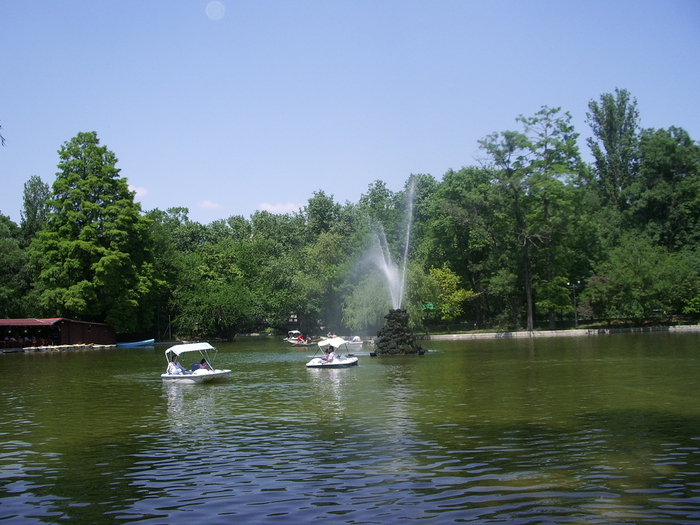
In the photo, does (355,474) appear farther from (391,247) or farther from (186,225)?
(186,225)

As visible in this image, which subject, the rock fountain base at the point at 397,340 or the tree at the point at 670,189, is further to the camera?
the tree at the point at 670,189

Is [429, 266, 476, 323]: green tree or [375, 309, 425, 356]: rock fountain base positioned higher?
[429, 266, 476, 323]: green tree

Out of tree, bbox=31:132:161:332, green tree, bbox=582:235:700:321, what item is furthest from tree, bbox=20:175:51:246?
green tree, bbox=582:235:700:321

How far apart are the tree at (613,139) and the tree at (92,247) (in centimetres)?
6642

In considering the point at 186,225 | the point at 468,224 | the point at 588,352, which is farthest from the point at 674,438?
the point at 186,225

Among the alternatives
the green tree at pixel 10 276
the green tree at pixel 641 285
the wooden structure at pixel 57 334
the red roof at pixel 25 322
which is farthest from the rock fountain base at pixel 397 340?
the green tree at pixel 10 276

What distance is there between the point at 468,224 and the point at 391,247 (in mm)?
17463

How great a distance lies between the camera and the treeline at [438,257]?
67000 mm

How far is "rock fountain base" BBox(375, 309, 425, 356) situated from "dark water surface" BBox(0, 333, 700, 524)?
624 inches

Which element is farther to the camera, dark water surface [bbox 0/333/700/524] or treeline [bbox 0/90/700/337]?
treeline [bbox 0/90/700/337]

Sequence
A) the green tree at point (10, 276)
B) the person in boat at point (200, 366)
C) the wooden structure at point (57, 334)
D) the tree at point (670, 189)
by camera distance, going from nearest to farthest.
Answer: the person in boat at point (200, 366) < the wooden structure at point (57, 334) < the green tree at point (10, 276) < the tree at point (670, 189)

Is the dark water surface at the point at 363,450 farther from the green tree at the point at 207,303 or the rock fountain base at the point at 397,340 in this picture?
the green tree at the point at 207,303

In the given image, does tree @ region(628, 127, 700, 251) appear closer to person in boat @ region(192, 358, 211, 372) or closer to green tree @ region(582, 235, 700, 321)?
green tree @ region(582, 235, 700, 321)

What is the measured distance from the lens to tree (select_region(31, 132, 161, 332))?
6588 centimetres
